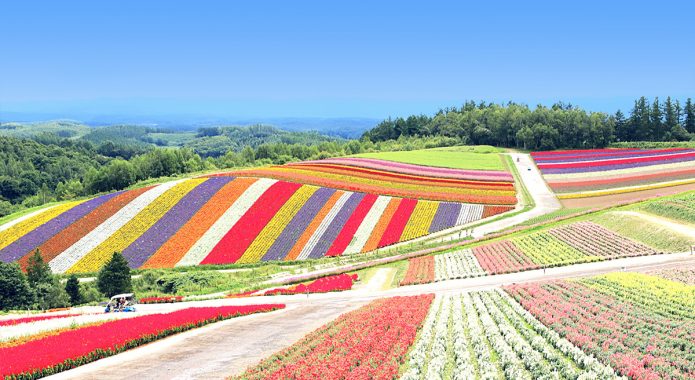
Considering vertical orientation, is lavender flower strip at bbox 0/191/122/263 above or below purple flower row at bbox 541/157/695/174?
below

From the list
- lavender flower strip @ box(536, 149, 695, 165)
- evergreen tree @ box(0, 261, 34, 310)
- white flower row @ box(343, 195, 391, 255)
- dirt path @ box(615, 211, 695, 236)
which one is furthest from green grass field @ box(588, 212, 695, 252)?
evergreen tree @ box(0, 261, 34, 310)

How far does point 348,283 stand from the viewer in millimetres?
42625

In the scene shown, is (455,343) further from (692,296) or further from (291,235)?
(291,235)

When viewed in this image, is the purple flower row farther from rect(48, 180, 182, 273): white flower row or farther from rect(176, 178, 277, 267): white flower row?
rect(48, 180, 182, 273): white flower row

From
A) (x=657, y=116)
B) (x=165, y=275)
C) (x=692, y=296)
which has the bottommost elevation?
(x=165, y=275)

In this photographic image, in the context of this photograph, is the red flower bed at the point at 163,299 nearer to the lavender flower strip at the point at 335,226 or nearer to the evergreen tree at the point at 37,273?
the evergreen tree at the point at 37,273

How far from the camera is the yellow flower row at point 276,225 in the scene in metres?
56.1

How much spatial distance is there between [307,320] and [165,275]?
25.1 metres

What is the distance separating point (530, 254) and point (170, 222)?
4004cm

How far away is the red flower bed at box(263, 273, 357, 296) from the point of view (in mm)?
41375

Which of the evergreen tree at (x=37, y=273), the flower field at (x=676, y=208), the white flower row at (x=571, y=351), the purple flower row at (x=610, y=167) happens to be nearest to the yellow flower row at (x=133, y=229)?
the evergreen tree at (x=37, y=273)

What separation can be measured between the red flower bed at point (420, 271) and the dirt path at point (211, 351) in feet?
38.1

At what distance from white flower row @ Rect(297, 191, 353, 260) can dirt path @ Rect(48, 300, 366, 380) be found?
80.6 feet

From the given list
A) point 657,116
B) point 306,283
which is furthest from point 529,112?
point 306,283
